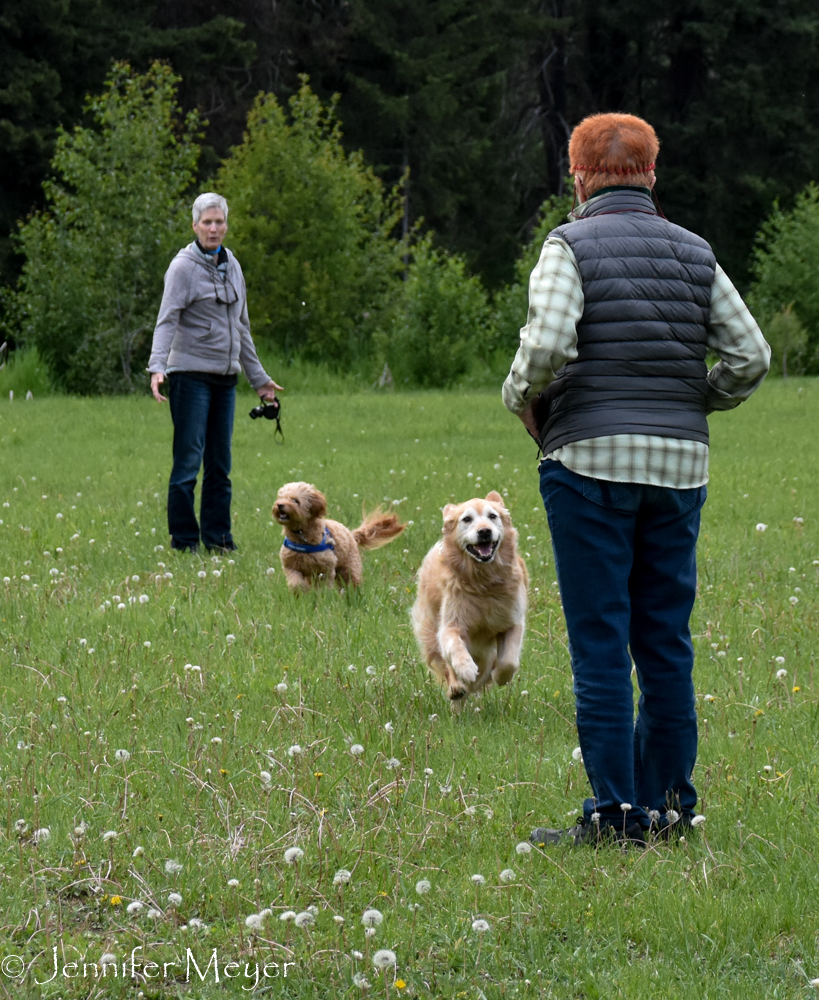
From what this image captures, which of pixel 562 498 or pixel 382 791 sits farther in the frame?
pixel 382 791

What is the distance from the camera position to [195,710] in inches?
229

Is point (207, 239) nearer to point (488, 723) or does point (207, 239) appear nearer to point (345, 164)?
point (488, 723)

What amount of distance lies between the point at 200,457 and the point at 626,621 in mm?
5872

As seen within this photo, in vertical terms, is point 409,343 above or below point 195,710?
above

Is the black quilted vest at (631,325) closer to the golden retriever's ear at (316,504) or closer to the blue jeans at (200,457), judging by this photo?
the golden retriever's ear at (316,504)

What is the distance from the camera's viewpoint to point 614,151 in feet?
13.9

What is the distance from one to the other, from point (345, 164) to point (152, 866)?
31229 millimetres

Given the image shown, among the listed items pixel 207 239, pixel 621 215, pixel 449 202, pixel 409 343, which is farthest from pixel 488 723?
pixel 449 202

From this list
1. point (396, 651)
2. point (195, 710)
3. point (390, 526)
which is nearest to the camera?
point (195, 710)

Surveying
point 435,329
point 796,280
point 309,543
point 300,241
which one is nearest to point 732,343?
point 309,543

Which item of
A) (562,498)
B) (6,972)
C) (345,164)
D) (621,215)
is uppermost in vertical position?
(345,164)

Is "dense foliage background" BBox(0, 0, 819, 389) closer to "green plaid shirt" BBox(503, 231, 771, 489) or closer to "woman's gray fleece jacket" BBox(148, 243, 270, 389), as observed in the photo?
"woman's gray fleece jacket" BBox(148, 243, 270, 389)

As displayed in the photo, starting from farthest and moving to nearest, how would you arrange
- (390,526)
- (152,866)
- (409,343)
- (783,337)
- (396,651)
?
(783,337)
(409,343)
(390,526)
(396,651)
(152,866)

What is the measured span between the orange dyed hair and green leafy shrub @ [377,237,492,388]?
24434 millimetres
